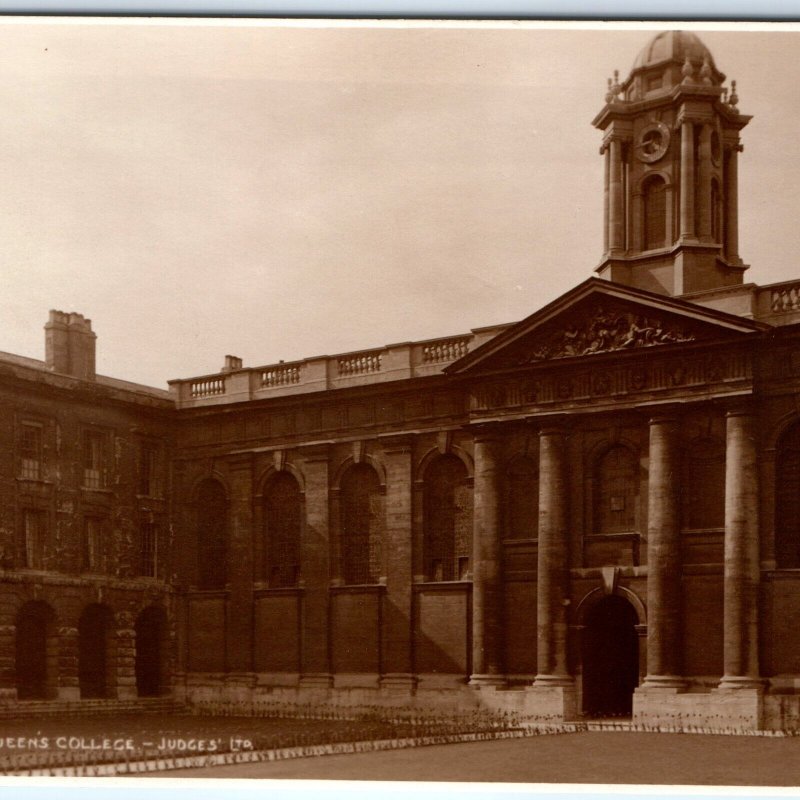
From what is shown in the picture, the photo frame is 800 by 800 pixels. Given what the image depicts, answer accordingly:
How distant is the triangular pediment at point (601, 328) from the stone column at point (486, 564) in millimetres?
2181

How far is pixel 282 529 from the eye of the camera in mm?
48281

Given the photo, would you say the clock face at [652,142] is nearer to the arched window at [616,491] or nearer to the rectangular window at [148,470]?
the arched window at [616,491]

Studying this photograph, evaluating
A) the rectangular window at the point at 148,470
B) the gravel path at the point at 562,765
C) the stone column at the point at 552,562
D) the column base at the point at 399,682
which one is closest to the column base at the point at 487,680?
the stone column at the point at 552,562

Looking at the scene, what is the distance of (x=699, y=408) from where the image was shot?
133ft

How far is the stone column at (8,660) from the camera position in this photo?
143 ft

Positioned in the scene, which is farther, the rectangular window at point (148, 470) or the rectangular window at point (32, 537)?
the rectangular window at point (148, 470)

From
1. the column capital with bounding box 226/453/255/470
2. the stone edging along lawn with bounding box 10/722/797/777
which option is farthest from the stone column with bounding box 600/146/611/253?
the stone edging along lawn with bounding box 10/722/797/777

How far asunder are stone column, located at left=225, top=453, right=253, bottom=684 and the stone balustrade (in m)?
2.12

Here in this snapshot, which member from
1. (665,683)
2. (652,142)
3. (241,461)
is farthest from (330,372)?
(665,683)

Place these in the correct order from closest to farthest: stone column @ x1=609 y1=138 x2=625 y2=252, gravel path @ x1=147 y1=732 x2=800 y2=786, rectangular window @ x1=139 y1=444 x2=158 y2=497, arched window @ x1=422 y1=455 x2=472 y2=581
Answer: gravel path @ x1=147 y1=732 x2=800 y2=786 → stone column @ x1=609 y1=138 x2=625 y2=252 → arched window @ x1=422 y1=455 x2=472 y2=581 → rectangular window @ x1=139 y1=444 x2=158 y2=497

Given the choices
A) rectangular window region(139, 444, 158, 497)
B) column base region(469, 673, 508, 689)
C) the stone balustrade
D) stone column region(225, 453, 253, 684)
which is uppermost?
the stone balustrade

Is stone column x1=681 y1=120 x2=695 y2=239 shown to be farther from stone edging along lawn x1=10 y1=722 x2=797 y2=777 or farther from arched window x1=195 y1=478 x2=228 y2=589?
arched window x1=195 y1=478 x2=228 y2=589

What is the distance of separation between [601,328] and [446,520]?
7312 mm

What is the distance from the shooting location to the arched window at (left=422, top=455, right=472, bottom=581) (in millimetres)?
44875
